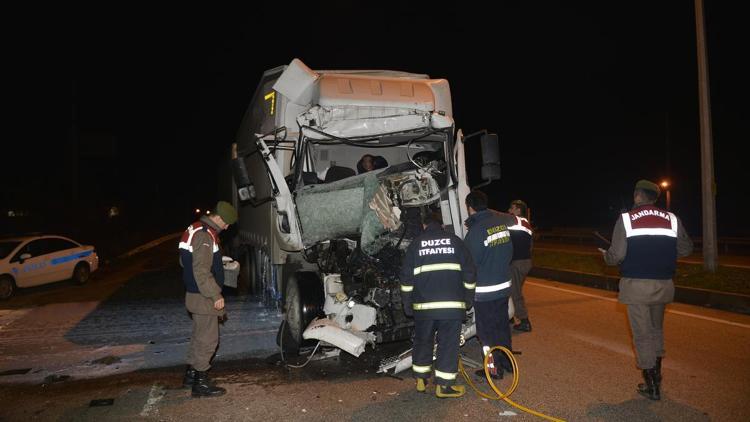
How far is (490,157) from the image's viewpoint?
6.54 meters

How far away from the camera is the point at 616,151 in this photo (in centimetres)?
4759

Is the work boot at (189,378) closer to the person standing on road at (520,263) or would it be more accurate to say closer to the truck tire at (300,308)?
the truck tire at (300,308)

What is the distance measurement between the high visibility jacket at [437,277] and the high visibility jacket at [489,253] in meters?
0.43

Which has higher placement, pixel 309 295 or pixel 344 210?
pixel 344 210

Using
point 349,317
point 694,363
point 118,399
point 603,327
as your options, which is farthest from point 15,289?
point 694,363

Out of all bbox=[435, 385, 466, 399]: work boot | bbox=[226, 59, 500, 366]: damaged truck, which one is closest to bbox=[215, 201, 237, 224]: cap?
bbox=[226, 59, 500, 366]: damaged truck

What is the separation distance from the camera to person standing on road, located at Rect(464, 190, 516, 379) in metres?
5.57

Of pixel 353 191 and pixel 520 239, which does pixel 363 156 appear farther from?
pixel 520 239

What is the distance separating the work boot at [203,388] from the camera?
206 inches

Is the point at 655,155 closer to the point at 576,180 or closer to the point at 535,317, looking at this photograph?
the point at 576,180

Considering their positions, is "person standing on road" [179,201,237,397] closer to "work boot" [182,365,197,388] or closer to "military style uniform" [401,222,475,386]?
"work boot" [182,365,197,388]

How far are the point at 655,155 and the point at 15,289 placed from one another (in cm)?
4460

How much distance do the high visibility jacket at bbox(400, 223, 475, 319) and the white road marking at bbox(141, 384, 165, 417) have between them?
2.43m

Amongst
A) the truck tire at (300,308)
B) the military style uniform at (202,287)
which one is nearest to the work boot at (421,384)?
the truck tire at (300,308)
